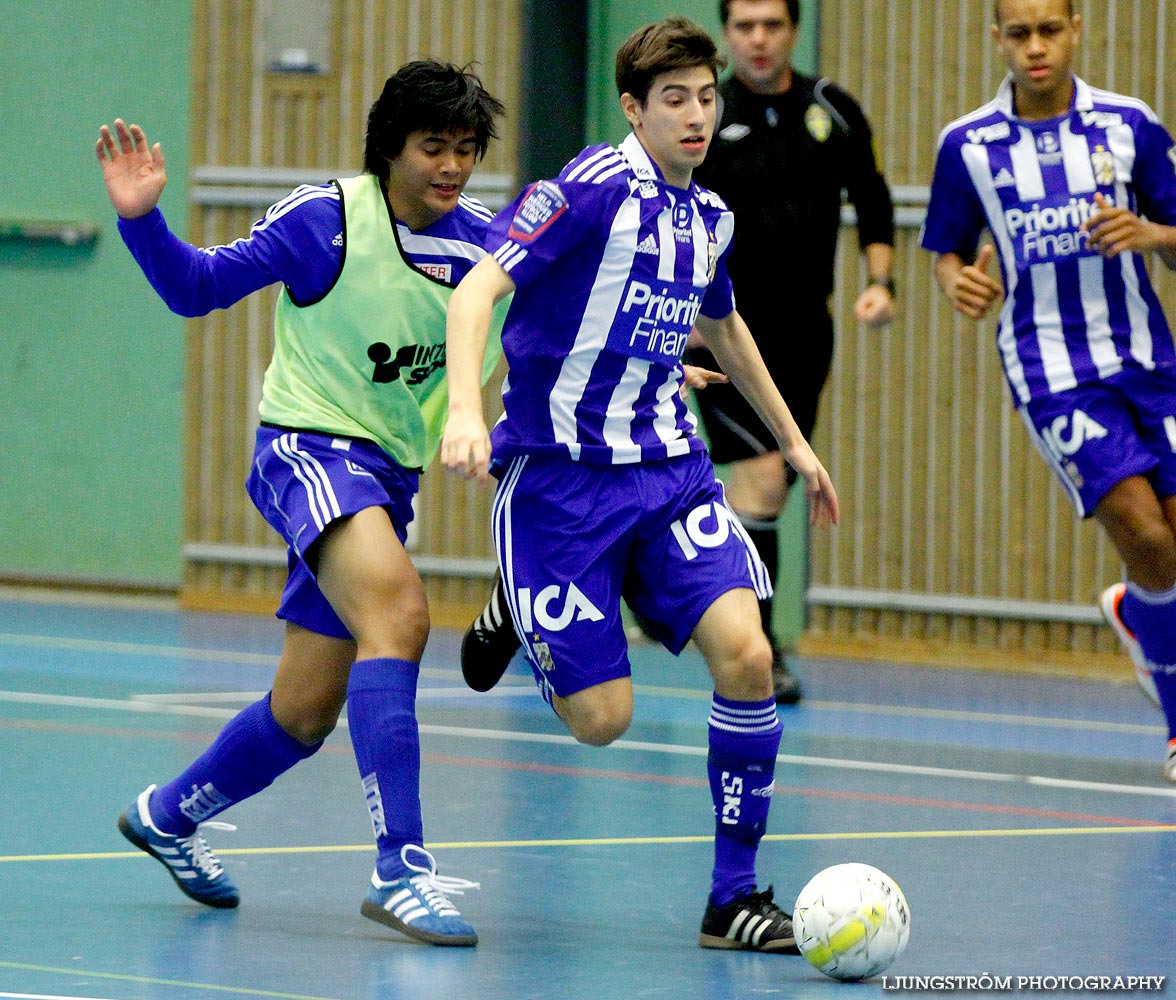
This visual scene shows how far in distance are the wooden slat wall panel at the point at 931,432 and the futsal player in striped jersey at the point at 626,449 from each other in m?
5.48

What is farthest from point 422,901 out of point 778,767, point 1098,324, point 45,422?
point 45,422

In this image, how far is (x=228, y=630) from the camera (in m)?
10.3

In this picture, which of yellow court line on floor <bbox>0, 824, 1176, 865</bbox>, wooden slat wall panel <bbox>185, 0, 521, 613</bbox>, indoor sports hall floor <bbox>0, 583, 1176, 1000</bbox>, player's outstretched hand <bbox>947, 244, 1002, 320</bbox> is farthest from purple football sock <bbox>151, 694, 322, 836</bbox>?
wooden slat wall panel <bbox>185, 0, 521, 613</bbox>

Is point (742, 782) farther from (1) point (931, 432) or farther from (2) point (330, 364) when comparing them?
(1) point (931, 432)

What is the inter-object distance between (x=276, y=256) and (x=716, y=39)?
6417mm

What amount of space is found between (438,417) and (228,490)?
7.12 meters

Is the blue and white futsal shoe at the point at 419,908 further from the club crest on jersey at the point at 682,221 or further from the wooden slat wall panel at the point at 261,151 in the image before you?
the wooden slat wall panel at the point at 261,151

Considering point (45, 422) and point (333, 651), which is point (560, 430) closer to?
point (333, 651)

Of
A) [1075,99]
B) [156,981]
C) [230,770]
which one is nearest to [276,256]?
[230,770]

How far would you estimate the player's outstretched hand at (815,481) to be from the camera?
4434mm

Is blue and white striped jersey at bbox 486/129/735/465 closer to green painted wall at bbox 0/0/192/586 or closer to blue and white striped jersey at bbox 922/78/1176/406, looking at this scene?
blue and white striped jersey at bbox 922/78/1176/406

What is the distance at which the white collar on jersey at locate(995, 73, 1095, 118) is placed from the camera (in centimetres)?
621

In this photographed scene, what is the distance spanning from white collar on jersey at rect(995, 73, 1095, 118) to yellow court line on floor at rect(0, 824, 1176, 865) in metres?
2.12

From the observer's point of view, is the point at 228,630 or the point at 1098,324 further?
the point at 228,630
